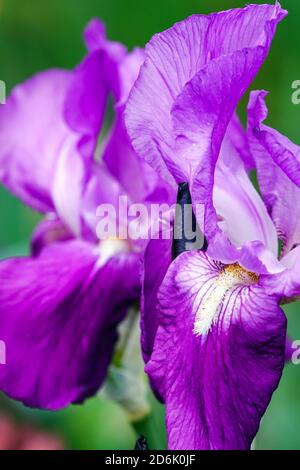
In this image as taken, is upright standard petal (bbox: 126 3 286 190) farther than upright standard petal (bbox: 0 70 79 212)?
No

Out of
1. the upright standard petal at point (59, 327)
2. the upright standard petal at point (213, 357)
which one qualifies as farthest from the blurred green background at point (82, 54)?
the upright standard petal at point (213, 357)

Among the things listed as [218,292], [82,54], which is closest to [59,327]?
[218,292]

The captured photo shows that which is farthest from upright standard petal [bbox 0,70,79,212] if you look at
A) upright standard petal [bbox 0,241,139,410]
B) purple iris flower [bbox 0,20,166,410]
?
upright standard petal [bbox 0,241,139,410]

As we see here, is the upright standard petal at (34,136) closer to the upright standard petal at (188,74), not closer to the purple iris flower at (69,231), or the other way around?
the purple iris flower at (69,231)

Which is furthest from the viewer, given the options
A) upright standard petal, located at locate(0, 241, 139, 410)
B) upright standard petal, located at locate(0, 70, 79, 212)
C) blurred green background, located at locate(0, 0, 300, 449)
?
blurred green background, located at locate(0, 0, 300, 449)

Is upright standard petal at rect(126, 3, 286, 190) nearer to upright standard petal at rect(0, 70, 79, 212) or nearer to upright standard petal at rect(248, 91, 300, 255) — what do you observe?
upright standard petal at rect(248, 91, 300, 255)

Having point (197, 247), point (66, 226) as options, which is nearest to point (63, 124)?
point (66, 226)
